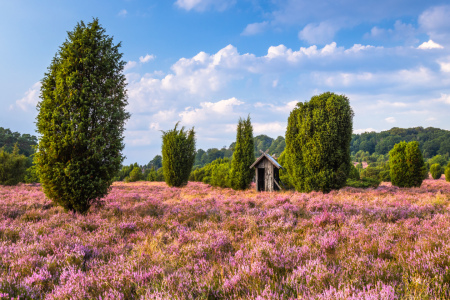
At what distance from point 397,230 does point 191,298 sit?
4.88m

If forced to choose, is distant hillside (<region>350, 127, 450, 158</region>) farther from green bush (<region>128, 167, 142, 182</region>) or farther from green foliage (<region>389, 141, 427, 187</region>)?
green bush (<region>128, 167, 142, 182</region>)

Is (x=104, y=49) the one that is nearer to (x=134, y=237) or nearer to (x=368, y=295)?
(x=134, y=237)

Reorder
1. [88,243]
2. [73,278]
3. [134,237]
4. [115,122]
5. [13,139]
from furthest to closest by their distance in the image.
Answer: [13,139]
[115,122]
[134,237]
[88,243]
[73,278]

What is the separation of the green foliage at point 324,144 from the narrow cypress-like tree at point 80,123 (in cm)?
1120

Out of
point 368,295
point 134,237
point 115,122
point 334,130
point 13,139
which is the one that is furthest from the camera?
point 13,139

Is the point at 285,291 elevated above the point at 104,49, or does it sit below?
below

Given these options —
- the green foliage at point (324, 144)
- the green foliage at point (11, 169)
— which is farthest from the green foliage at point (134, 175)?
Result: the green foliage at point (324, 144)

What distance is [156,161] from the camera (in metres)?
109

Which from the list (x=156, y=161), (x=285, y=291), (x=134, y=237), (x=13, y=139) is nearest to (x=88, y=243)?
(x=134, y=237)

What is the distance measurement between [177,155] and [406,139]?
138 m

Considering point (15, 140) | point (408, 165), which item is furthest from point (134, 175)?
point (408, 165)

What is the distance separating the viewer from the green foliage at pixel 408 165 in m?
19.2

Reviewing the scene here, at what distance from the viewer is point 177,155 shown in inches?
998

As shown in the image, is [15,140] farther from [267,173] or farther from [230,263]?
[230,263]
